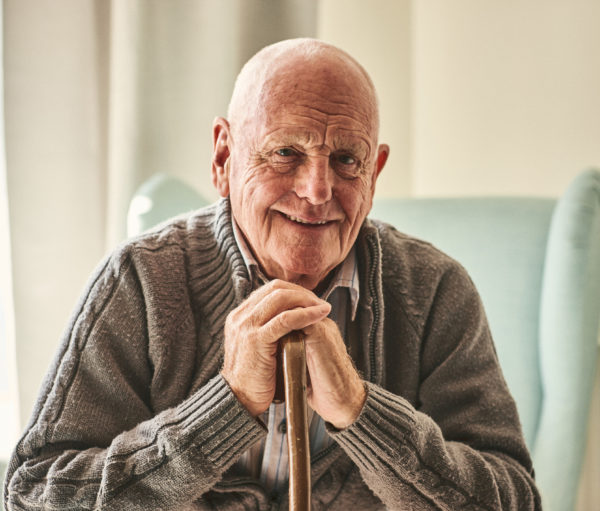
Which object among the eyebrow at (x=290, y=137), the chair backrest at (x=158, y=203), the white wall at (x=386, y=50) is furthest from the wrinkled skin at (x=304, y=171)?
the white wall at (x=386, y=50)

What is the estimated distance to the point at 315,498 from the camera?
1.14 m

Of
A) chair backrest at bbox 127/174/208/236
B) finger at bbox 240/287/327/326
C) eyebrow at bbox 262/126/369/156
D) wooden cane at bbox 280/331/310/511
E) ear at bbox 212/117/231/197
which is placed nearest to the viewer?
wooden cane at bbox 280/331/310/511

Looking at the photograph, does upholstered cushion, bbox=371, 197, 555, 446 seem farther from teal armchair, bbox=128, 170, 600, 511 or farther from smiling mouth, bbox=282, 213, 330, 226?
smiling mouth, bbox=282, 213, 330, 226

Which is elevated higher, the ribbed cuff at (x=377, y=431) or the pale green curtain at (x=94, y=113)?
the pale green curtain at (x=94, y=113)

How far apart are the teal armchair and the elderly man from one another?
0.31 meters

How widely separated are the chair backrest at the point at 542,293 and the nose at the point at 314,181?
2.09 ft

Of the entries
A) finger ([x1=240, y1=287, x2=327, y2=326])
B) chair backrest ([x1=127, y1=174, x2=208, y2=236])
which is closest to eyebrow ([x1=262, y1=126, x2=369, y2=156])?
finger ([x1=240, y1=287, x2=327, y2=326])

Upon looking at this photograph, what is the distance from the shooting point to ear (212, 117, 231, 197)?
112cm

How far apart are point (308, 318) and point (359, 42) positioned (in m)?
1.43

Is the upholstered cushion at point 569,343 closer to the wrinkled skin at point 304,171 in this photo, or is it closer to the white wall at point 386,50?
the wrinkled skin at point 304,171

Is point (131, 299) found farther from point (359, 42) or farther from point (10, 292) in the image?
point (359, 42)

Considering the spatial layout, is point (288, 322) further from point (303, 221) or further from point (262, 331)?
point (303, 221)

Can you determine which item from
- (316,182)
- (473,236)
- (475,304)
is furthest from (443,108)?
(316,182)

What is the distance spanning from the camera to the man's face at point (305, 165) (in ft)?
3.33
